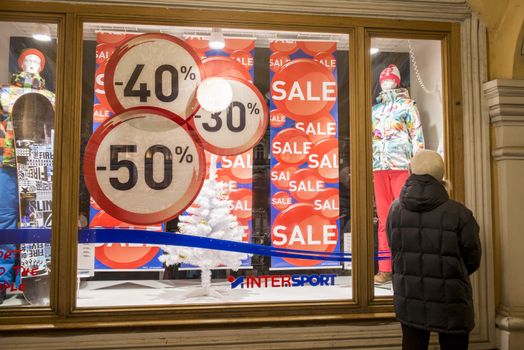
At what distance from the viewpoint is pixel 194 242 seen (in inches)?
115

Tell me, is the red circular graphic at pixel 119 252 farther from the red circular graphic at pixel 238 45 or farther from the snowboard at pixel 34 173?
the red circular graphic at pixel 238 45

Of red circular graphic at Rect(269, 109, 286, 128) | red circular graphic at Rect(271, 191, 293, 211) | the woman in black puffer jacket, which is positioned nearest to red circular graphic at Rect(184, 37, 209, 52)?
red circular graphic at Rect(269, 109, 286, 128)

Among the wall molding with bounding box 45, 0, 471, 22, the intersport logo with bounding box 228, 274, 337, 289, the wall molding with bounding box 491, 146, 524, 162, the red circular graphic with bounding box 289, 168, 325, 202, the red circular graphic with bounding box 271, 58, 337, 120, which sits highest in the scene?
the wall molding with bounding box 45, 0, 471, 22

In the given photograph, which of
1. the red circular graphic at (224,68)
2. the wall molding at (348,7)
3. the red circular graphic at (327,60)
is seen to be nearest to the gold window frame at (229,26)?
the wall molding at (348,7)

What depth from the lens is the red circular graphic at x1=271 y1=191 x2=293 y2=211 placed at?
10.2 ft

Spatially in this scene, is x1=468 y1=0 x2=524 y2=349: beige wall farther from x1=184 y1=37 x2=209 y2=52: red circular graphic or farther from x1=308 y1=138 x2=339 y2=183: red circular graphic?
x1=184 y1=37 x2=209 y2=52: red circular graphic

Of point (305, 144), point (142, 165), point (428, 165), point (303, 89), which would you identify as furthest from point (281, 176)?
point (428, 165)

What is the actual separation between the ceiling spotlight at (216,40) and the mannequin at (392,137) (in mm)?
1171

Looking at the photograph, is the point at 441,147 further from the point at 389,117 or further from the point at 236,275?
the point at 236,275

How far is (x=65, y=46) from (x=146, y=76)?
20.9 inches

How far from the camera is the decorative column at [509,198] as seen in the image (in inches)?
115

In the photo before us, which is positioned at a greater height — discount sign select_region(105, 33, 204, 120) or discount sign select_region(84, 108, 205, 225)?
discount sign select_region(105, 33, 204, 120)

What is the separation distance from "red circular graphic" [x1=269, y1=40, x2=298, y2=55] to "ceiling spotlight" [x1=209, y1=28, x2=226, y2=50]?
354 mm

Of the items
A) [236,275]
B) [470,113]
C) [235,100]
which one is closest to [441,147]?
[470,113]
